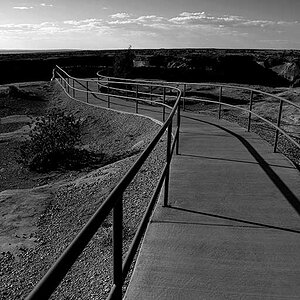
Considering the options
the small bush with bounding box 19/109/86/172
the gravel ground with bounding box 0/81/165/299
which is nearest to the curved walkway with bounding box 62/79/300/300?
the gravel ground with bounding box 0/81/165/299

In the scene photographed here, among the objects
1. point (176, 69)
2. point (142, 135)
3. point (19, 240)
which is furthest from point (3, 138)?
point (176, 69)

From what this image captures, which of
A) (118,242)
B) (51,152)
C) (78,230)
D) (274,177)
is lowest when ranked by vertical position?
(51,152)

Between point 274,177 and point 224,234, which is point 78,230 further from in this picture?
point 274,177

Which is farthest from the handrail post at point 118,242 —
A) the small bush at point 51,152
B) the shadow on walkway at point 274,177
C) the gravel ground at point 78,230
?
the small bush at point 51,152

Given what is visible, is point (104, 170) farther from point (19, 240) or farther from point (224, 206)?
point (224, 206)

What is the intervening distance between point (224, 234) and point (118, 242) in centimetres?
213

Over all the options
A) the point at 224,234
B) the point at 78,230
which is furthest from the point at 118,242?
the point at 78,230

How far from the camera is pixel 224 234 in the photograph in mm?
3941

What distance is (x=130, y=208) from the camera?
539cm

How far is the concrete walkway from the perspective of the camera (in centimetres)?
307

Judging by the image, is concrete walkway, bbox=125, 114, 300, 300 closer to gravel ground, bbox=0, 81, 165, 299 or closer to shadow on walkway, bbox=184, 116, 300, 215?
shadow on walkway, bbox=184, 116, 300, 215

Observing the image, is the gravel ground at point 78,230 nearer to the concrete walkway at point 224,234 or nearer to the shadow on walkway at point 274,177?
the concrete walkway at point 224,234

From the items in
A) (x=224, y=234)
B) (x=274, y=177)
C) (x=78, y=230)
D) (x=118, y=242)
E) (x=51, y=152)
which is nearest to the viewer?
(x=118, y=242)

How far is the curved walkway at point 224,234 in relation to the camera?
307 cm
